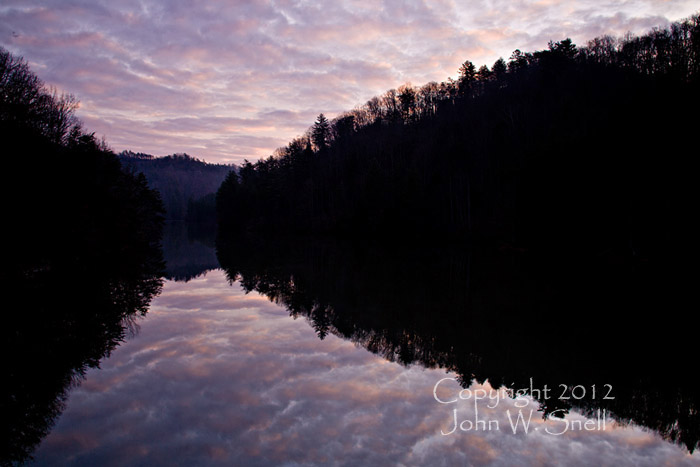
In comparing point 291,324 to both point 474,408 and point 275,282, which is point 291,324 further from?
point 275,282

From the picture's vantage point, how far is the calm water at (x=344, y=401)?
16.5 feet

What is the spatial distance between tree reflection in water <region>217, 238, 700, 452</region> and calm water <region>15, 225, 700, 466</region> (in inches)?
2.9

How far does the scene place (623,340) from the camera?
963cm

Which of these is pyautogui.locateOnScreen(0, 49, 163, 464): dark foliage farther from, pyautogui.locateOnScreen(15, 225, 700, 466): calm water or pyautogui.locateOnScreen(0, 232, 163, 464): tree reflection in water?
pyautogui.locateOnScreen(15, 225, 700, 466): calm water

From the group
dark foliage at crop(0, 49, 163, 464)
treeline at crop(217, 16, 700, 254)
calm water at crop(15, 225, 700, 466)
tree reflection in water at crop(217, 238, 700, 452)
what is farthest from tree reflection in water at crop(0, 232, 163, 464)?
treeline at crop(217, 16, 700, 254)

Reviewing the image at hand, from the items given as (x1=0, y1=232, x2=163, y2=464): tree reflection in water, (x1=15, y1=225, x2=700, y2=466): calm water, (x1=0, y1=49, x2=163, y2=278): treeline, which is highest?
(x1=0, y1=49, x2=163, y2=278): treeline

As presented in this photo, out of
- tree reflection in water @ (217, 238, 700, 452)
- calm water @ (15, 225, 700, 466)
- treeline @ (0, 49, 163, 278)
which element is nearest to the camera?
calm water @ (15, 225, 700, 466)

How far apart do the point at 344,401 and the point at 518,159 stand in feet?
137

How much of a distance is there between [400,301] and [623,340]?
6870 millimetres

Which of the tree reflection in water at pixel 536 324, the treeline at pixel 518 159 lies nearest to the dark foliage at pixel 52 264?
the tree reflection in water at pixel 536 324

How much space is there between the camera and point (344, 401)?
21.5 ft

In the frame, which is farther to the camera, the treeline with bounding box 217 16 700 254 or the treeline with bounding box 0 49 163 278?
the treeline with bounding box 217 16 700 254

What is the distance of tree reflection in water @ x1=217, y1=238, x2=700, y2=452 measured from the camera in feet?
22.8

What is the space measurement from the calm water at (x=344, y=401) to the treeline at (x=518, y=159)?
64.2ft
